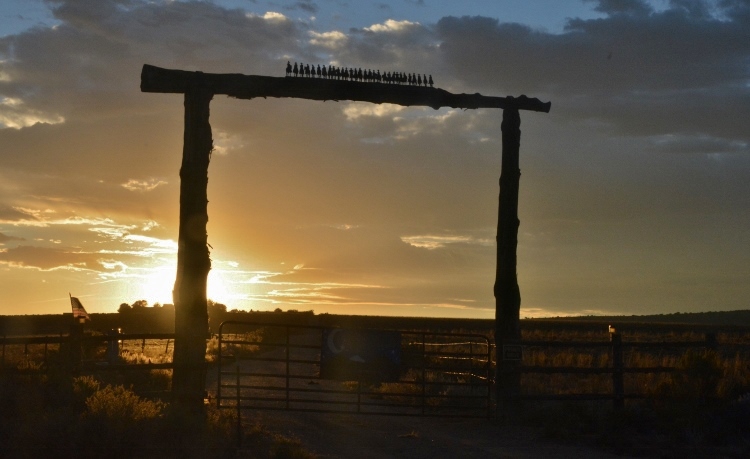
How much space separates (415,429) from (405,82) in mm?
6965

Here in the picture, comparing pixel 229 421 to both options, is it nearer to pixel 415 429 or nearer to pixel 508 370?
pixel 415 429

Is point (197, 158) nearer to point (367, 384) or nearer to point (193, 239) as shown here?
point (193, 239)

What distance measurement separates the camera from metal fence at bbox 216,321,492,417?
15328 mm

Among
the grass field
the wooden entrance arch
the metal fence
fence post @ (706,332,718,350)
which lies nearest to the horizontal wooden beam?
the wooden entrance arch

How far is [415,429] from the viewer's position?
16172 mm

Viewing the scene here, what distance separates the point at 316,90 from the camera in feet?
52.9

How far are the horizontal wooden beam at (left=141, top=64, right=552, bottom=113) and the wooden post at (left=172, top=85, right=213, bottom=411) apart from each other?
0.91 ft

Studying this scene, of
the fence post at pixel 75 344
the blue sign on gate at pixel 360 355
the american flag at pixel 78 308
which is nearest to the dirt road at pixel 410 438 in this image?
the blue sign on gate at pixel 360 355

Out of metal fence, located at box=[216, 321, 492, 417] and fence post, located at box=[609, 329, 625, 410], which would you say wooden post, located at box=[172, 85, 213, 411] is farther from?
fence post, located at box=[609, 329, 625, 410]

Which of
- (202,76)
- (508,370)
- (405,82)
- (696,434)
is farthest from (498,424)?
(202,76)

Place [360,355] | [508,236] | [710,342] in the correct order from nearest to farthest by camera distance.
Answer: [360,355] → [508,236] → [710,342]

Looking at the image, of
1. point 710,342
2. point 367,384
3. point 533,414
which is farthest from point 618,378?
point 367,384

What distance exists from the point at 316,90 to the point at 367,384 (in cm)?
1038

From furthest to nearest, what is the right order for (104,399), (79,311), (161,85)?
(79,311) → (161,85) → (104,399)
